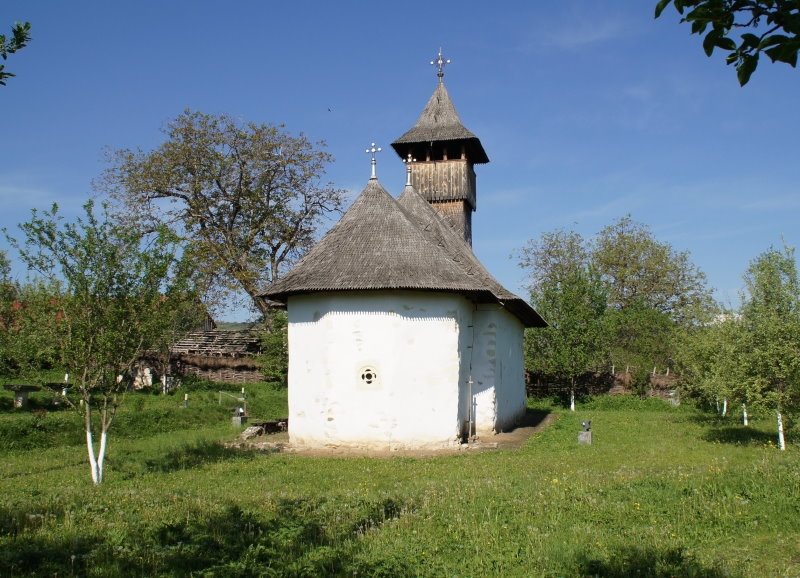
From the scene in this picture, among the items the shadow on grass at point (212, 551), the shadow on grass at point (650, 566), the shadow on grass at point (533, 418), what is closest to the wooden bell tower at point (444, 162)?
the shadow on grass at point (533, 418)

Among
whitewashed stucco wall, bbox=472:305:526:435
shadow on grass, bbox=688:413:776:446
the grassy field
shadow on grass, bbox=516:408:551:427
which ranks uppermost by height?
whitewashed stucco wall, bbox=472:305:526:435

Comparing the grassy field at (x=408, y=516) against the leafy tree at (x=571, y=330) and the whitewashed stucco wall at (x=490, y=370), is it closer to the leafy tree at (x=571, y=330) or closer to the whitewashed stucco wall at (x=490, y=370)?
the whitewashed stucco wall at (x=490, y=370)

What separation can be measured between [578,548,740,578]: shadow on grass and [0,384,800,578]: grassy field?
17 millimetres

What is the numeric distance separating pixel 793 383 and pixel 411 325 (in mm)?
7650

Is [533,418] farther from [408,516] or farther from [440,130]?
[408,516]

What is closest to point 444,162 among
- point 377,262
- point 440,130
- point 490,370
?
point 440,130

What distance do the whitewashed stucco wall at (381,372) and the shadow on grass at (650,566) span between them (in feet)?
30.4

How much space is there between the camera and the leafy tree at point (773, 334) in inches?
509

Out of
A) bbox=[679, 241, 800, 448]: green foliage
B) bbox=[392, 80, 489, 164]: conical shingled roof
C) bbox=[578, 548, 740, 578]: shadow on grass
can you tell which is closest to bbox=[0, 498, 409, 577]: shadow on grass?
bbox=[578, 548, 740, 578]: shadow on grass

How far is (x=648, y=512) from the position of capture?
7.53 meters

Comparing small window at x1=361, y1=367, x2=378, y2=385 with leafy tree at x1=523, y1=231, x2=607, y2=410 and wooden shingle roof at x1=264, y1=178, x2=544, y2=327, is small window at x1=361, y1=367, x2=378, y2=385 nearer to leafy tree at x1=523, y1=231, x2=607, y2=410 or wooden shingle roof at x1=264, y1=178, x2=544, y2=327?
wooden shingle roof at x1=264, y1=178, x2=544, y2=327

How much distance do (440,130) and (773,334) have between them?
600 inches

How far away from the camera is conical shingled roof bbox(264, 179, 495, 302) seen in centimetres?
1488

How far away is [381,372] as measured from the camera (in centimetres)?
1501
